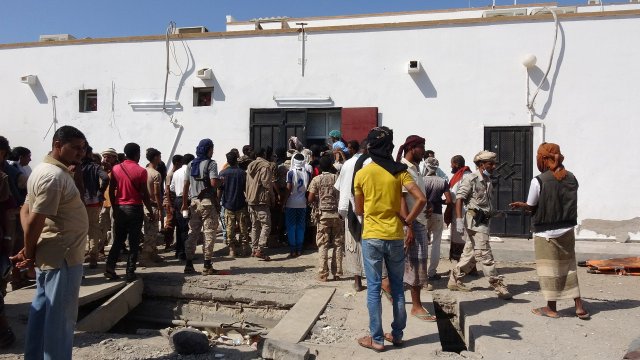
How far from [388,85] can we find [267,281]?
5.03 meters

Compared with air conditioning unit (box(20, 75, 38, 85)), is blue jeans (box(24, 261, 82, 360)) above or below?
below

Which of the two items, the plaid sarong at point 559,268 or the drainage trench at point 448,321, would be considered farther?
the drainage trench at point 448,321

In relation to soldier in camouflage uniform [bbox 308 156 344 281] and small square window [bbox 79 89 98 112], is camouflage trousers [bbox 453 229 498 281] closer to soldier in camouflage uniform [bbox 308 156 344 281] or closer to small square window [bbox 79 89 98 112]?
soldier in camouflage uniform [bbox 308 156 344 281]

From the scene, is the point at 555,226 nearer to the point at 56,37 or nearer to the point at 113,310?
the point at 113,310

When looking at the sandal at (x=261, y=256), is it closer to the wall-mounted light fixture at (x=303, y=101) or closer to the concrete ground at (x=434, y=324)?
the concrete ground at (x=434, y=324)

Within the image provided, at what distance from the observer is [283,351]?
4332 millimetres

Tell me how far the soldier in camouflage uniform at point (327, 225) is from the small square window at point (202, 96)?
193 inches

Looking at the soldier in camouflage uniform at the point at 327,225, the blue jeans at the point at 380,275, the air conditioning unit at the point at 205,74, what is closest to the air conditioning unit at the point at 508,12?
the air conditioning unit at the point at 205,74

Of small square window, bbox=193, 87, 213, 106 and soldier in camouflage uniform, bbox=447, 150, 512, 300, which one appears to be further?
small square window, bbox=193, 87, 213, 106

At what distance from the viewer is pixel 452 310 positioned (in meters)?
6.14

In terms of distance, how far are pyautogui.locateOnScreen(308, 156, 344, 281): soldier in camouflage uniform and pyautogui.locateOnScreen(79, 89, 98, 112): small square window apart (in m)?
7.03

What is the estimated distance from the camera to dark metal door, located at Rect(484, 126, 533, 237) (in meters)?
9.63

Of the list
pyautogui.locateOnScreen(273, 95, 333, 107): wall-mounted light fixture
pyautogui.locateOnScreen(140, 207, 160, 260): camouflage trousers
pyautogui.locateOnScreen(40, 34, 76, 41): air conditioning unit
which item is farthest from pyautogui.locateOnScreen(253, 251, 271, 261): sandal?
pyautogui.locateOnScreen(40, 34, 76, 41): air conditioning unit

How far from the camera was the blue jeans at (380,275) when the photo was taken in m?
4.37
